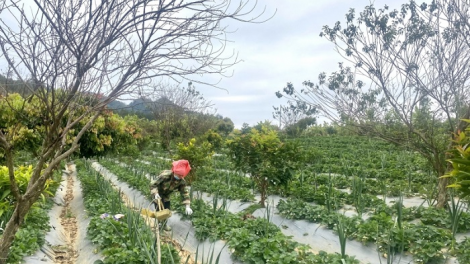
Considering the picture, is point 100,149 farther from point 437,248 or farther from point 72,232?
point 437,248

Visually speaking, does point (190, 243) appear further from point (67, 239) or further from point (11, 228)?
point (11, 228)

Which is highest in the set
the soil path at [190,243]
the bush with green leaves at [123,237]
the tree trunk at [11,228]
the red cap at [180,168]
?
the red cap at [180,168]

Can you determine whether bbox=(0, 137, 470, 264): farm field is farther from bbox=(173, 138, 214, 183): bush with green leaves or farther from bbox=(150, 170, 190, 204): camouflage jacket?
bbox=(173, 138, 214, 183): bush with green leaves

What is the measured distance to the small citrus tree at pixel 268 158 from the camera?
22.0 ft

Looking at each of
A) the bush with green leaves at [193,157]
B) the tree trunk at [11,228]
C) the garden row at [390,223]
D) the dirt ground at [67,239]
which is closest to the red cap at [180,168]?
the garden row at [390,223]

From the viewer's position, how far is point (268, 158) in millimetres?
6875

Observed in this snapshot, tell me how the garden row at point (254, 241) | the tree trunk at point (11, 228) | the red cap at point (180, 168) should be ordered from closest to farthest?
the tree trunk at point (11, 228)
the garden row at point (254, 241)
the red cap at point (180, 168)

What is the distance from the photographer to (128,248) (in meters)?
3.96

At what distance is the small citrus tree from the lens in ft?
22.0

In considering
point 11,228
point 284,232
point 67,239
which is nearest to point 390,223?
point 284,232

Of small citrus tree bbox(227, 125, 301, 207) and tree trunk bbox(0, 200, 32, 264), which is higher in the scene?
small citrus tree bbox(227, 125, 301, 207)

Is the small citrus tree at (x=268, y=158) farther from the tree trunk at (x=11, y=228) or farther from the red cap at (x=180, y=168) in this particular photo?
the tree trunk at (x=11, y=228)

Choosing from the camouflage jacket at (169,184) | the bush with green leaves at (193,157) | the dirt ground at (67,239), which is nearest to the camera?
the dirt ground at (67,239)

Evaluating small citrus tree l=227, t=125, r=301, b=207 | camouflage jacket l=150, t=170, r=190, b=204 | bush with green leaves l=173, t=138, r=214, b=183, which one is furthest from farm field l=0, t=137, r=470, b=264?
bush with green leaves l=173, t=138, r=214, b=183
